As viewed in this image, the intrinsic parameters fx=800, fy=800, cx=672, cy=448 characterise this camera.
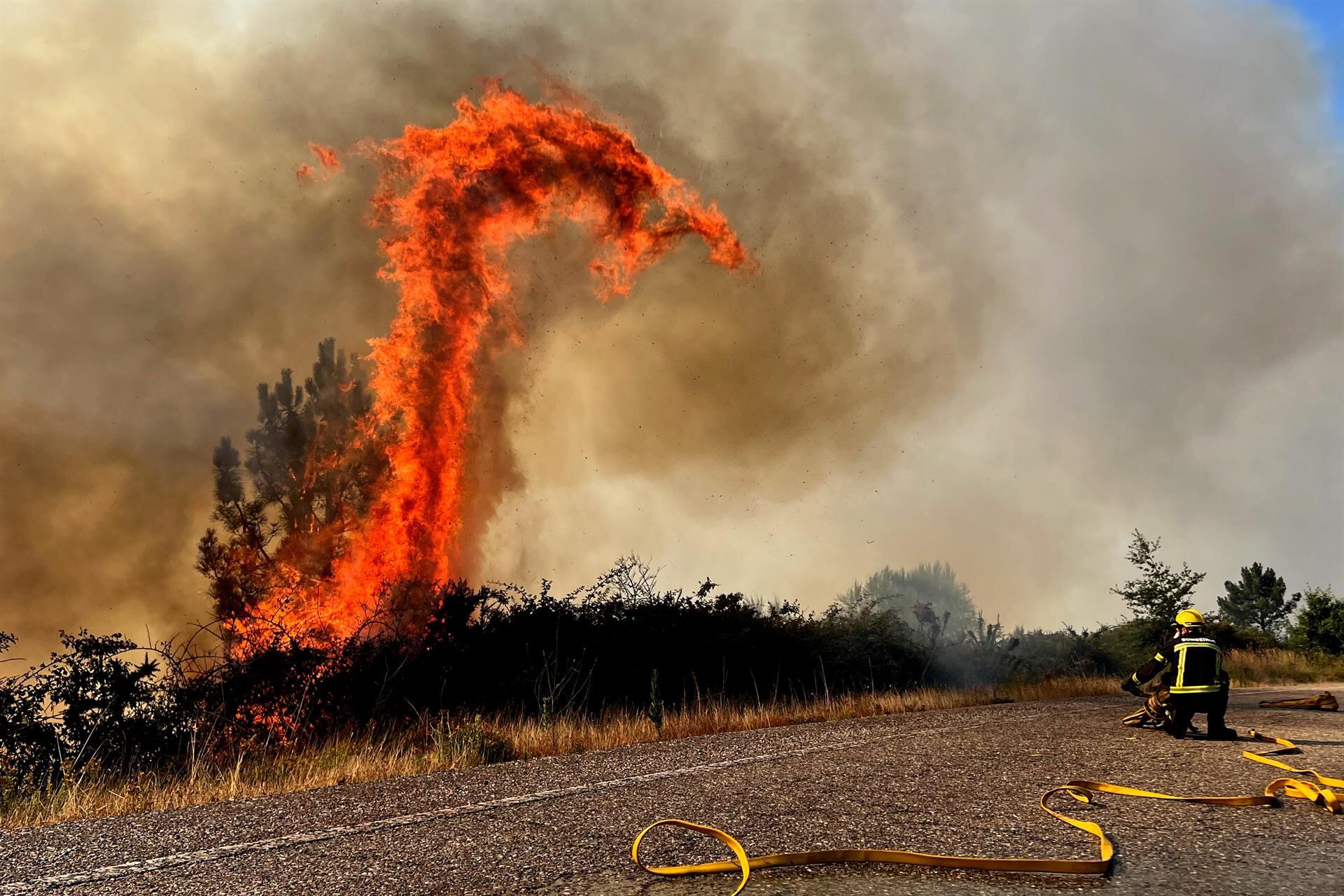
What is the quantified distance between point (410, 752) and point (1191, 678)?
8267 millimetres

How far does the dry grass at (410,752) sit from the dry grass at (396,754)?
17 millimetres

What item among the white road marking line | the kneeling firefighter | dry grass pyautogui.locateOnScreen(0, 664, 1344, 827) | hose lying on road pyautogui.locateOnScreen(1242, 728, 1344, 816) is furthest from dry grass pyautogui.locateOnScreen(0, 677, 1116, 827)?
hose lying on road pyautogui.locateOnScreen(1242, 728, 1344, 816)

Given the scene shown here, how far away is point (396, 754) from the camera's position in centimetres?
873

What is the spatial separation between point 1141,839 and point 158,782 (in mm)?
8777

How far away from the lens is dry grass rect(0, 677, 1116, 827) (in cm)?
710

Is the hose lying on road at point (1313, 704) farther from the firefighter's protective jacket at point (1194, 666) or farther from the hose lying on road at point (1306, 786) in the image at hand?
the hose lying on road at point (1306, 786)

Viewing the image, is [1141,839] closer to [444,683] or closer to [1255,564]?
[444,683]

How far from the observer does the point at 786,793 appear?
5824 millimetres

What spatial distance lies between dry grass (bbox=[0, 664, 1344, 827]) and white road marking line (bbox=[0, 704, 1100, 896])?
2.20 metres

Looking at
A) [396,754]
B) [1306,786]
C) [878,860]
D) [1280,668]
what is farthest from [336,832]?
[1280,668]

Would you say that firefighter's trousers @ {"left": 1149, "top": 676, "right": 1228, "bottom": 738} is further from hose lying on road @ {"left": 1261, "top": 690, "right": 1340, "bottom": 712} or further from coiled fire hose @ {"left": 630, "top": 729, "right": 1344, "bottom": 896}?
hose lying on road @ {"left": 1261, "top": 690, "right": 1340, "bottom": 712}

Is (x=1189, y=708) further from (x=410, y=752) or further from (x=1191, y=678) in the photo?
(x=410, y=752)

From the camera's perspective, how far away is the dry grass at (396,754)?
23.3 ft

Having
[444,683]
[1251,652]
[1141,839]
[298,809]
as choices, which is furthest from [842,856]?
[1251,652]
